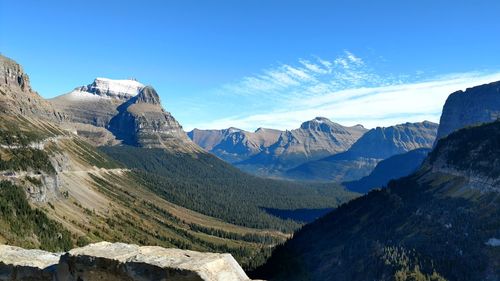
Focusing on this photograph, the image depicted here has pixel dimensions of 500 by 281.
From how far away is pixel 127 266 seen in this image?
17609 millimetres

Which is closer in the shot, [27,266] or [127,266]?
[127,266]

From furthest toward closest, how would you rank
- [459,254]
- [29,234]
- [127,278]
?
[29,234], [459,254], [127,278]

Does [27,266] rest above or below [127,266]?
below

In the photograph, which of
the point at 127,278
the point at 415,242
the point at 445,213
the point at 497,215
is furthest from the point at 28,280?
the point at 445,213

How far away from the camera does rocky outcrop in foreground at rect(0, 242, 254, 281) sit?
16.7 m

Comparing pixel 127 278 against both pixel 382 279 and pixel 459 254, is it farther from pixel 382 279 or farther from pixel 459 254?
pixel 459 254

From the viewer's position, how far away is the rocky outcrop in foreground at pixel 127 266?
16719 mm

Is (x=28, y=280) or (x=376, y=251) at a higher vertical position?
(x=28, y=280)

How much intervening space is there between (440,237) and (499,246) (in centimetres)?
2462

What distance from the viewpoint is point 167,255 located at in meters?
18.0

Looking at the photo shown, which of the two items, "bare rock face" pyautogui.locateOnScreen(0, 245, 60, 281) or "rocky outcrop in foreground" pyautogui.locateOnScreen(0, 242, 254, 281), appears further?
"bare rock face" pyautogui.locateOnScreen(0, 245, 60, 281)

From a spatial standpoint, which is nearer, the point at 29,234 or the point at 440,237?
the point at 440,237

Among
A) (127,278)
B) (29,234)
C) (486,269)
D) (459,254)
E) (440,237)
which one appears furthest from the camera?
(29,234)

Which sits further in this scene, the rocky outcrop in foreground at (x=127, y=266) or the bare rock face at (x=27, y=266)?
the bare rock face at (x=27, y=266)
